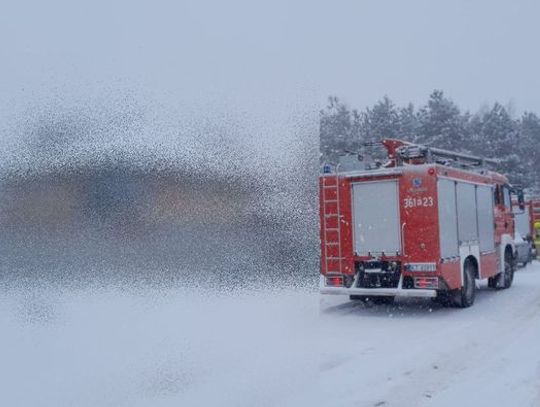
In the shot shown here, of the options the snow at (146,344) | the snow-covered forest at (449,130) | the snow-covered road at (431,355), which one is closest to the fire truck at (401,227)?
the snow-covered road at (431,355)

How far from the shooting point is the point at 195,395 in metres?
2.51

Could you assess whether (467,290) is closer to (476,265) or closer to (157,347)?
(476,265)

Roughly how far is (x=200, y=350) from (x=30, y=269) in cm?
75

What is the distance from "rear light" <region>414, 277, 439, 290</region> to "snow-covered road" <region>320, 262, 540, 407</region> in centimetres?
53

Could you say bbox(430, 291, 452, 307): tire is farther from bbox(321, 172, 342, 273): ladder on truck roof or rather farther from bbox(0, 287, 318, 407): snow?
bbox(0, 287, 318, 407): snow

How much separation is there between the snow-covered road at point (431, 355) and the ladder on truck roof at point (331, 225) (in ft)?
2.96

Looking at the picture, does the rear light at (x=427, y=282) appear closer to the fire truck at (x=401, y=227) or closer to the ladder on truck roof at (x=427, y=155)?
the fire truck at (x=401, y=227)

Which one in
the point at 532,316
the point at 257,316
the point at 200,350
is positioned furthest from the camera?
the point at 532,316

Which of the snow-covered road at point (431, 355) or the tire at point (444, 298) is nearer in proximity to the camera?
the snow-covered road at point (431, 355)

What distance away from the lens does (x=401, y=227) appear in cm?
981

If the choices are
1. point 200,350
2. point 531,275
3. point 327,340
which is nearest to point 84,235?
point 200,350

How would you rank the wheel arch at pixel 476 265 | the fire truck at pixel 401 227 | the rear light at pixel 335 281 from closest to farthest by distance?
the fire truck at pixel 401 227 → the rear light at pixel 335 281 → the wheel arch at pixel 476 265

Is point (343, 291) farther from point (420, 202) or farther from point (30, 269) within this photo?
point (30, 269)

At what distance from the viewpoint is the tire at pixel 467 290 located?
10297 millimetres
